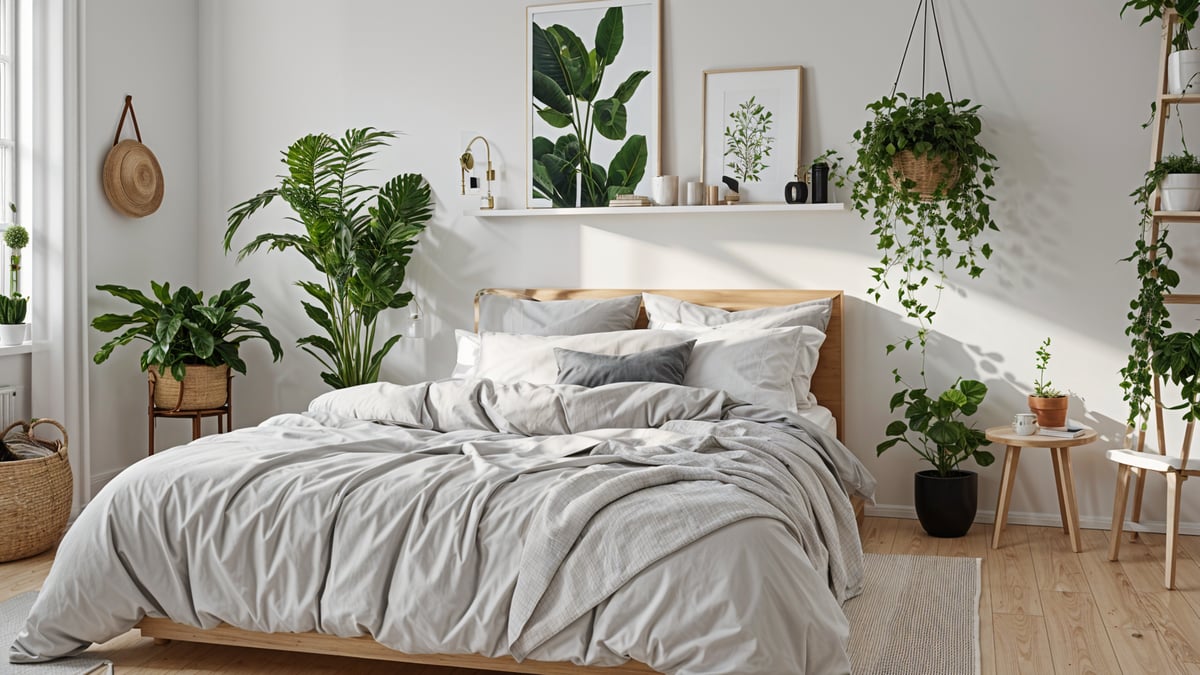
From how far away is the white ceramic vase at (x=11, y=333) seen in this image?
446 centimetres

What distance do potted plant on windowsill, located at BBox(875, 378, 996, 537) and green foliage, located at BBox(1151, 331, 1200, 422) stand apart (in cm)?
77

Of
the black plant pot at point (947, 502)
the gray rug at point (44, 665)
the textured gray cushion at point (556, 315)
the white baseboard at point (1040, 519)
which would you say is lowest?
the gray rug at point (44, 665)

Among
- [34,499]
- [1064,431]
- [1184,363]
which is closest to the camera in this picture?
[1184,363]

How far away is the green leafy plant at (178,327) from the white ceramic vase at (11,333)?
0.30 m

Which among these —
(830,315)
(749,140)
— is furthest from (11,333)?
(830,315)

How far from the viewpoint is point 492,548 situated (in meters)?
2.61

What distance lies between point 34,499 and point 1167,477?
13.9 feet

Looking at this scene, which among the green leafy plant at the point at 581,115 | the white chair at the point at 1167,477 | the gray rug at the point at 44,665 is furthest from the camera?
the green leafy plant at the point at 581,115

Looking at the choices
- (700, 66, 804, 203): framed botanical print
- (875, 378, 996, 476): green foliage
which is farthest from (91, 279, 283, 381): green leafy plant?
(875, 378, 996, 476): green foliage

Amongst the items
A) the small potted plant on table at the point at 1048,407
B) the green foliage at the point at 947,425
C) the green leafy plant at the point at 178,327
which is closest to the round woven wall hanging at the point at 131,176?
the green leafy plant at the point at 178,327

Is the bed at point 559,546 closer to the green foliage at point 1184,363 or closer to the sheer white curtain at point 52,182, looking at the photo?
the green foliage at point 1184,363

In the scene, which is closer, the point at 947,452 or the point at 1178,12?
the point at 1178,12

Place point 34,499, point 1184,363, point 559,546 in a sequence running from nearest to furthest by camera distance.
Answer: point 559,546 → point 1184,363 → point 34,499

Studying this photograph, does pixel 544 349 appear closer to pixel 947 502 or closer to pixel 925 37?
pixel 947 502
